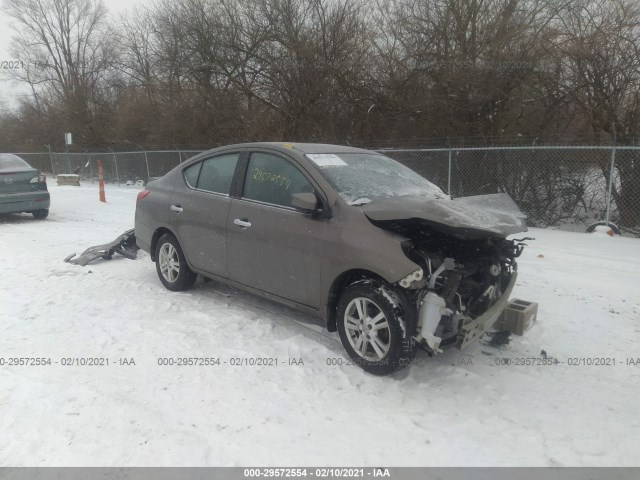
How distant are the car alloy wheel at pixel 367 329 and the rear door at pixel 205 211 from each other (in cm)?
158

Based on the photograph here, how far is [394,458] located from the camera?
2668 millimetres

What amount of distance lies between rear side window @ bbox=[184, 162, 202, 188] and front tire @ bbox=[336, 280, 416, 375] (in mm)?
2429

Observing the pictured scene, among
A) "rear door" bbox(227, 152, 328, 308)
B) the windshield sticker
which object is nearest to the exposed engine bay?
"rear door" bbox(227, 152, 328, 308)

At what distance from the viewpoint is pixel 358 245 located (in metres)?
3.45

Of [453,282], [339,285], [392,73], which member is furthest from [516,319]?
[392,73]

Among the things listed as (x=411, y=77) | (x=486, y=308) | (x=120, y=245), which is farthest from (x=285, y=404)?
(x=411, y=77)

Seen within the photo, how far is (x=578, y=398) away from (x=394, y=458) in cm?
149

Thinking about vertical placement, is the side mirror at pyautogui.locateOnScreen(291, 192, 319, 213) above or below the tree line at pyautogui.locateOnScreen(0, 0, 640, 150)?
below

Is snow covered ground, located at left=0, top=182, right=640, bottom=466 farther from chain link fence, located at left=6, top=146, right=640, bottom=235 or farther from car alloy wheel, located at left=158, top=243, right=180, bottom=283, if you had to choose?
chain link fence, located at left=6, top=146, right=640, bottom=235

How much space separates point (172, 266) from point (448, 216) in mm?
3303

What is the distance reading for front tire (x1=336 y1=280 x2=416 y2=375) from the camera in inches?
129

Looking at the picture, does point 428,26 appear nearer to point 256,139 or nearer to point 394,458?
point 256,139

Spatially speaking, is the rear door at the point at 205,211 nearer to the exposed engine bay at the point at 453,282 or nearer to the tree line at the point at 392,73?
the exposed engine bay at the point at 453,282

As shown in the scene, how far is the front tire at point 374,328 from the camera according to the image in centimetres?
327
